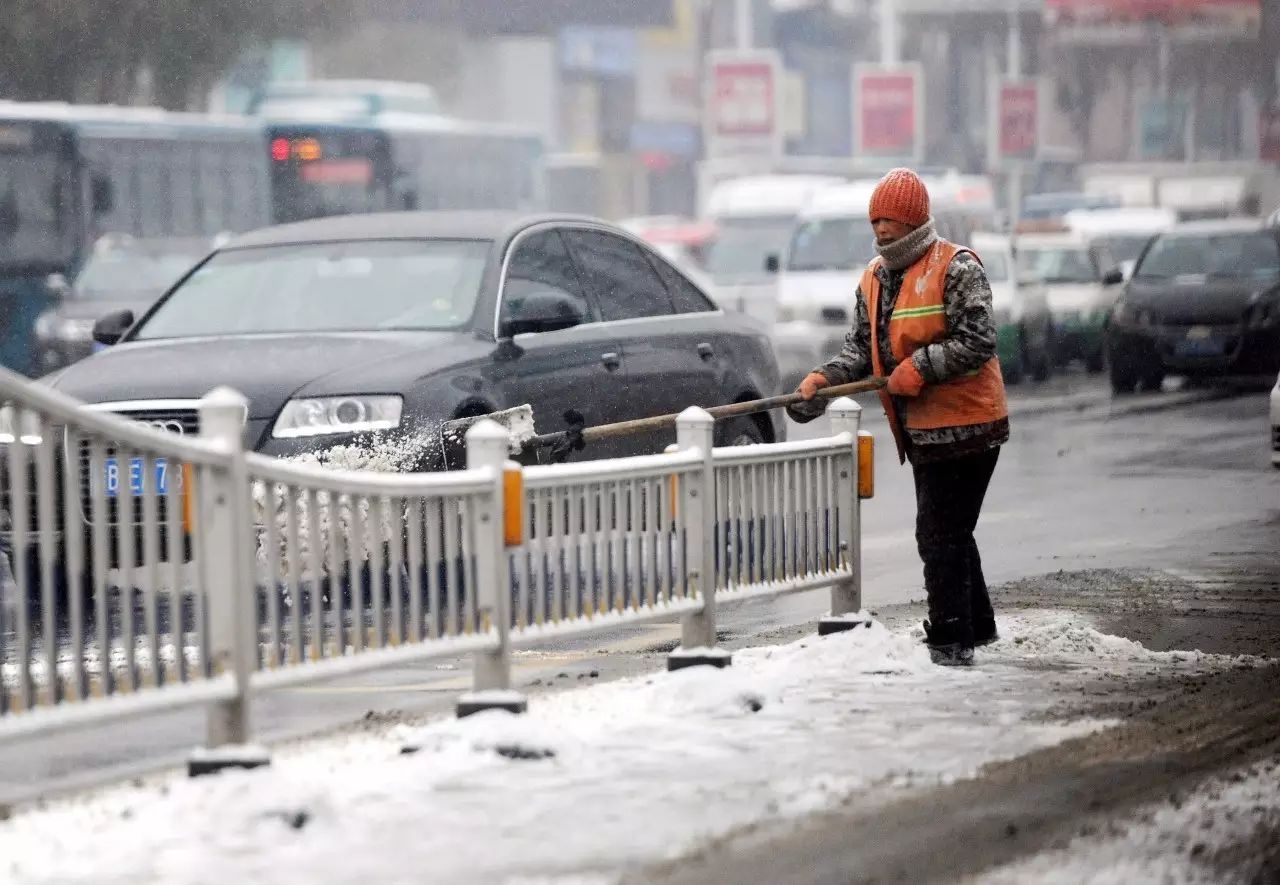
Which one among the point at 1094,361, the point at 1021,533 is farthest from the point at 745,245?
the point at 1021,533

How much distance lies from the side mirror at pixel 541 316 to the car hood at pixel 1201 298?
15.9 metres

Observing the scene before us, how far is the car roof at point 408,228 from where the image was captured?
11836 mm

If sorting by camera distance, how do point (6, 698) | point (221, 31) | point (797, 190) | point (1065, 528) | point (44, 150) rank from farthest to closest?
1. point (221, 31)
2. point (797, 190)
3. point (44, 150)
4. point (1065, 528)
5. point (6, 698)

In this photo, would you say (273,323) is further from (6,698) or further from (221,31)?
(221,31)

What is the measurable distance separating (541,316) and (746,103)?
2483 inches

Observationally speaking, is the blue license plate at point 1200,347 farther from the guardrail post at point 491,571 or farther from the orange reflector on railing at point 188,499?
the orange reflector on railing at point 188,499

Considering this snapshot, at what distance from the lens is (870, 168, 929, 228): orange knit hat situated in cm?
916

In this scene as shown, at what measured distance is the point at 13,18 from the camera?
143 ft

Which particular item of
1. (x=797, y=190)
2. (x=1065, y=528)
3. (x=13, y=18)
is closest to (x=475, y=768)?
(x=1065, y=528)

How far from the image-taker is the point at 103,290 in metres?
30.0

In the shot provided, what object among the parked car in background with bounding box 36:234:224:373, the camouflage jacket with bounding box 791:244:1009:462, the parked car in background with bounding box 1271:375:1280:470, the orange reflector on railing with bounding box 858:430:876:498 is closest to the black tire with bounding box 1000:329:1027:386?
the parked car in background with bounding box 36:234:224:373

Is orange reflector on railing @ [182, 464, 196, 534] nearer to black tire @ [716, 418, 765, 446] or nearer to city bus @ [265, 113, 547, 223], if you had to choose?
black tire @ [716, 418, 765, 446]

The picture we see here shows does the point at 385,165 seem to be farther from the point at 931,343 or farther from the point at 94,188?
the point at 931,343

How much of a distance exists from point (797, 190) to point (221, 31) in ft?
38.9
